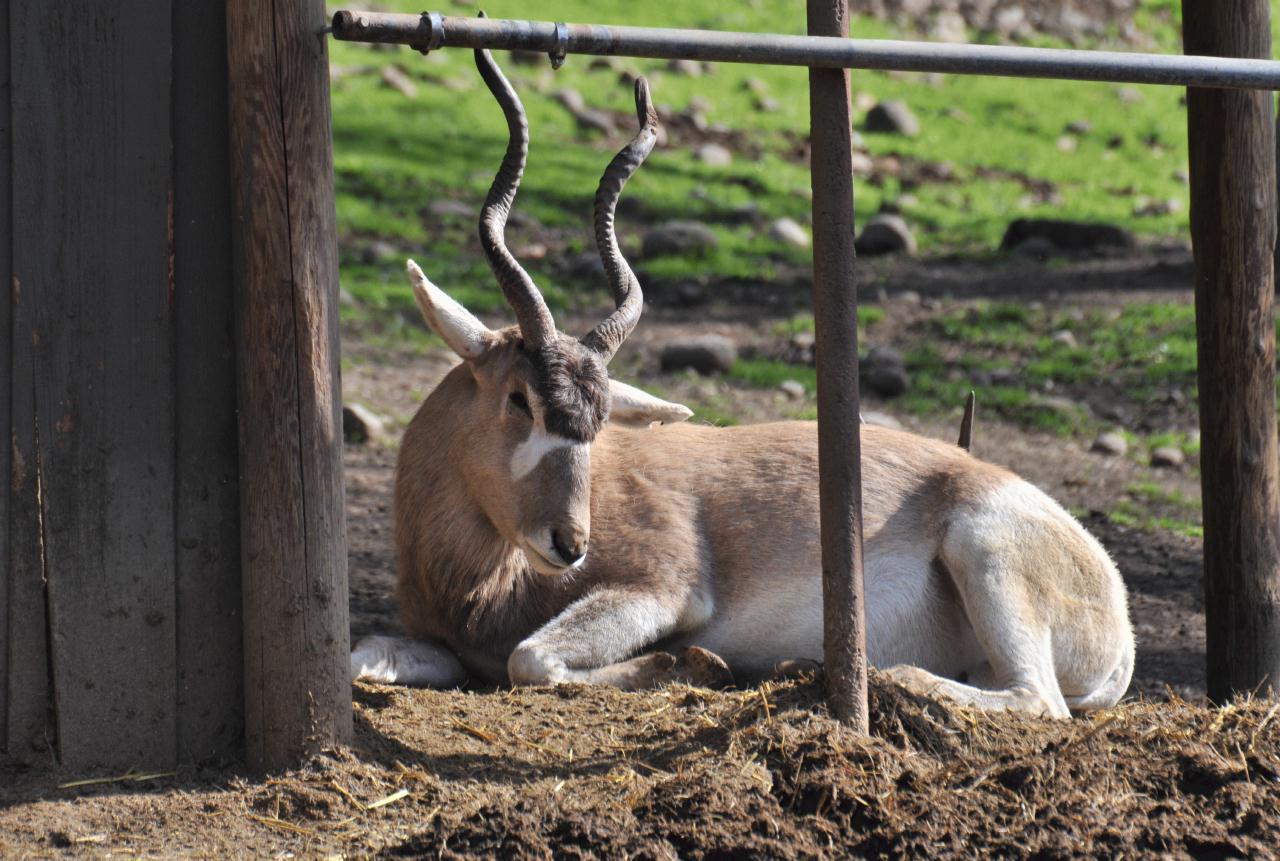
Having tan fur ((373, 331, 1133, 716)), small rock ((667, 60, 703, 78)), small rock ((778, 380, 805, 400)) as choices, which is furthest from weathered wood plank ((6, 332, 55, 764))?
small rock ((667, 60, 703, 78))

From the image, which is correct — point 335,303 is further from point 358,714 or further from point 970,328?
point 970,328

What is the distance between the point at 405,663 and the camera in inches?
234

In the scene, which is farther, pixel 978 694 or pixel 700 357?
pixel 700 357

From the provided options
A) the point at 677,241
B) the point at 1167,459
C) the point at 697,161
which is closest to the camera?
A: the point at 1167,459

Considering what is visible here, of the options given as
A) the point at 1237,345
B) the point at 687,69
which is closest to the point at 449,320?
the point at 1237,345

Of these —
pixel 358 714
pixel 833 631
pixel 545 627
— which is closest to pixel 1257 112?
pixel 833 631

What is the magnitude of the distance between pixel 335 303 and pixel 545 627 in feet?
7.34

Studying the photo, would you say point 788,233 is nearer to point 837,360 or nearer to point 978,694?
point 978,694

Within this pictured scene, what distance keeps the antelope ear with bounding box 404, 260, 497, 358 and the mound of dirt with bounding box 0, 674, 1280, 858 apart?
171 centimetres

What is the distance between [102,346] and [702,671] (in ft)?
8.63

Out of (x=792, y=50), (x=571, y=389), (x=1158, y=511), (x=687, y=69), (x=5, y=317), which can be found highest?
(x=687, y=69)

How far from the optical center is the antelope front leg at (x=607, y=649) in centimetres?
589

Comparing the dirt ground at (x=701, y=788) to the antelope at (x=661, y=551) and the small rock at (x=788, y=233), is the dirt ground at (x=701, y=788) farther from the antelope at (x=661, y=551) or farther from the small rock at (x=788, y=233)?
the small rock at (x=788, y=233)

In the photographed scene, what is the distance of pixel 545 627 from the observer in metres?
6.11
